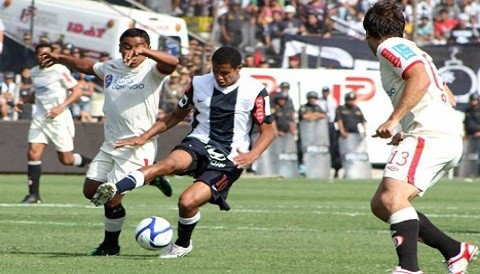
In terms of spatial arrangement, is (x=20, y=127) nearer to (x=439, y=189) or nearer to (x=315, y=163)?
(x=315, y=163)

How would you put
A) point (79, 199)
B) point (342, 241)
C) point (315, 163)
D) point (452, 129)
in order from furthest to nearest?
point (315, 163) < point (79, 199) < point (342, 241) < point (452, 129)

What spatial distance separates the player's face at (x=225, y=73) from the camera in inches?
466

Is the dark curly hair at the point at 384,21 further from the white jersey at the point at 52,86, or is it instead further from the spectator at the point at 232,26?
the spectator at the point at 232,26

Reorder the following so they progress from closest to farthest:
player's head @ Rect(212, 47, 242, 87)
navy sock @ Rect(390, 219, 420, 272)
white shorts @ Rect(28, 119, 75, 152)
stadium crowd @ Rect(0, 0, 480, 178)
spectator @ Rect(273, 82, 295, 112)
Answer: navy sock @ Rect(390, 219, 420, 272)
player's head @ Rect(212, 47, 242, 87)
white shorts @ Rect(28, 119, 75, 152)
spectator @ Rect(273, 82, 295, 112)
stadium crowd @ Rect(0, 0, 480, 178)

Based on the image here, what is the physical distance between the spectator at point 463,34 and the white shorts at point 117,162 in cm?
2159

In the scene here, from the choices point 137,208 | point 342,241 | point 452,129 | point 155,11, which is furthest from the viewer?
point 155,11

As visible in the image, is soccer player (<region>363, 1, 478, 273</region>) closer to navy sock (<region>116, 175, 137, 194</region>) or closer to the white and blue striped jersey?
the white and blue striped jersey

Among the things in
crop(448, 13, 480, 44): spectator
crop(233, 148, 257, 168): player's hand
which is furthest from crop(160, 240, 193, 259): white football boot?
crop(448, 13, 480, 44): spectator

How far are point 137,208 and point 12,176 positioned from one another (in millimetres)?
9045

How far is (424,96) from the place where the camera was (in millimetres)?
9766

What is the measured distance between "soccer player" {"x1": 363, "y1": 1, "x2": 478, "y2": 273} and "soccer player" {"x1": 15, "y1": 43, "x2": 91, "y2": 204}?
10.4 metres

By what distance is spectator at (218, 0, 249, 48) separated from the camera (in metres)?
32.7

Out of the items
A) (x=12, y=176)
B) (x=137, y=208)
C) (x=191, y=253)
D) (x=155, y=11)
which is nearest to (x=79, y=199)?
(x=137, y=208)

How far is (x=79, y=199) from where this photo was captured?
20.7 m
